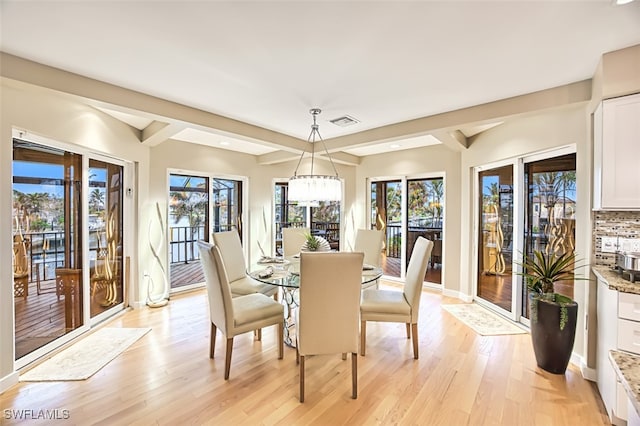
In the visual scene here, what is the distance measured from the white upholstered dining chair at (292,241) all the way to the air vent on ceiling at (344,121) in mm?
1644

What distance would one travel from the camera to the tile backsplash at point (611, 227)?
2197 mm

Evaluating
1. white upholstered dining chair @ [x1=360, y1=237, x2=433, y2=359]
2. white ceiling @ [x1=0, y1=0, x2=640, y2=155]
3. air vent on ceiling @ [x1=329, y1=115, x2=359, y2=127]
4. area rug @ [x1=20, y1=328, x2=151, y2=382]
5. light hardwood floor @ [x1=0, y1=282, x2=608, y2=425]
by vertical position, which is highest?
white ceiling @ [x1=0, y1=0, x2=640, y2=155]

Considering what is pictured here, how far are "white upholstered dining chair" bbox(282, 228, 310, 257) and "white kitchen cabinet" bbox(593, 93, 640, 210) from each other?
3225mm

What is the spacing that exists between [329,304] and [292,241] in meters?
2.24

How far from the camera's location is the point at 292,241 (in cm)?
435

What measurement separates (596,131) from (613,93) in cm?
30

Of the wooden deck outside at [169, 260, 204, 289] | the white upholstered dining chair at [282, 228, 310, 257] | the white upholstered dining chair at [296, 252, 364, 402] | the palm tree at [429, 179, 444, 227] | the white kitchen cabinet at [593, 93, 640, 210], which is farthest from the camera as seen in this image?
the palm tree at [429, 179, 444, 227]

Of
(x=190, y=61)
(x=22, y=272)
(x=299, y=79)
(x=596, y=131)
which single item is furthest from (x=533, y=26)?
(x=22, y=272)

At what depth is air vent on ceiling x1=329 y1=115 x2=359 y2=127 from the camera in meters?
3.31

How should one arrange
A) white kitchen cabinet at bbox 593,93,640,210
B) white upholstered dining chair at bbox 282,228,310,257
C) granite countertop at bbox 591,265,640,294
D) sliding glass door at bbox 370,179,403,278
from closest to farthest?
granite countertop at bbox 591,265,640,294, white kitchen cabinet at bbox 593,93,640,210, white upholstered dining chair at bbox 282,228,310,257, sliding glass door at bbox 370,179,403,278

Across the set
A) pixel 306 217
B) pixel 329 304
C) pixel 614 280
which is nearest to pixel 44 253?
pixel 329 304

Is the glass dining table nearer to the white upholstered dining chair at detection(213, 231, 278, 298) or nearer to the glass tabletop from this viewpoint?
the glass tabletop

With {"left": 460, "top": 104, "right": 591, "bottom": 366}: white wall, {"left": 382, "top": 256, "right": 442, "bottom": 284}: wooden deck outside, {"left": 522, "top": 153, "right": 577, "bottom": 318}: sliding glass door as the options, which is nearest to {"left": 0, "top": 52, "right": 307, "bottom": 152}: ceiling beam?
{"left": 460, "top": 104, "right": 591, "bottom": 366}: white wall

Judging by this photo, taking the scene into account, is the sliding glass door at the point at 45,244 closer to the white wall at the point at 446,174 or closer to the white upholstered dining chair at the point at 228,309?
the white upholstered dining chair at the point at 228,309
